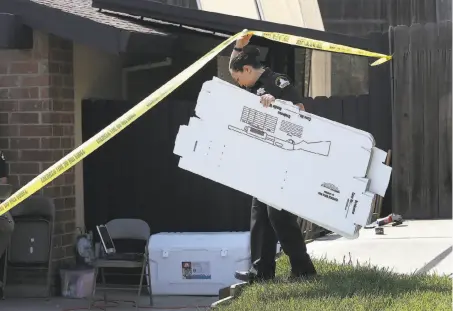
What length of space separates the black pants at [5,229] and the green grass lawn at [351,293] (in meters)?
2.22

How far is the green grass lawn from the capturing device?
505 centimetres

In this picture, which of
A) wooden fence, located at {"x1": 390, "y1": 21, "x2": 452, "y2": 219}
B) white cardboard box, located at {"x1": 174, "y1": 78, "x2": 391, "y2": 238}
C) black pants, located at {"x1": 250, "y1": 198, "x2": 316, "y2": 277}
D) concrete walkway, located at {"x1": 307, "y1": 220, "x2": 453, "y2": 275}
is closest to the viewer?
white cardboard box, located at {"x1": 174, "y1": 78, "x2": 391, "y2": 238}

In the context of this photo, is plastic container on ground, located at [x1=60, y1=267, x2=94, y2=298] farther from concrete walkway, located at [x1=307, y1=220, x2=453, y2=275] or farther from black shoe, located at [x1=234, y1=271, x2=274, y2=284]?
concrete walkway, located at [x1=307, y1=220, x2=453, y2=275]

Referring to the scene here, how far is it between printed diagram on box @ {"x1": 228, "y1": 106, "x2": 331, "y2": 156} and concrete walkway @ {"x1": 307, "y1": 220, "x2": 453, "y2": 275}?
6.45 feet

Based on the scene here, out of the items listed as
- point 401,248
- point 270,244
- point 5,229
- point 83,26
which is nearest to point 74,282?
point 5,229

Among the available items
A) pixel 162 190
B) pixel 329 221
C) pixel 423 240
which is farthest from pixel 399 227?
pixel 329 221

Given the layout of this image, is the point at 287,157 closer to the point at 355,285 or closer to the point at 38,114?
the point at 355,285

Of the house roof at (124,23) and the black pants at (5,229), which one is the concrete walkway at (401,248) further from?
the black pants at (5,229)

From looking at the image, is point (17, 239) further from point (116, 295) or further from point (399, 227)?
point (399, 227)

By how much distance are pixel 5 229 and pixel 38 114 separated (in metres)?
1.26


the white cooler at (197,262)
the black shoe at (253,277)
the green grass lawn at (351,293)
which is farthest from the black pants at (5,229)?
the green grass lawn at (351,293)

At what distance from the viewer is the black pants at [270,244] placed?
229 inches

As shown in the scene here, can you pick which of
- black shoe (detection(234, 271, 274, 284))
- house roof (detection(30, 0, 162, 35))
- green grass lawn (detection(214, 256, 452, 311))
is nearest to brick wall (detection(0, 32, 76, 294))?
house roof (detection(30, 0, 162, 35))

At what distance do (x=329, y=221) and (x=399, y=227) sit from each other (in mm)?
4475
